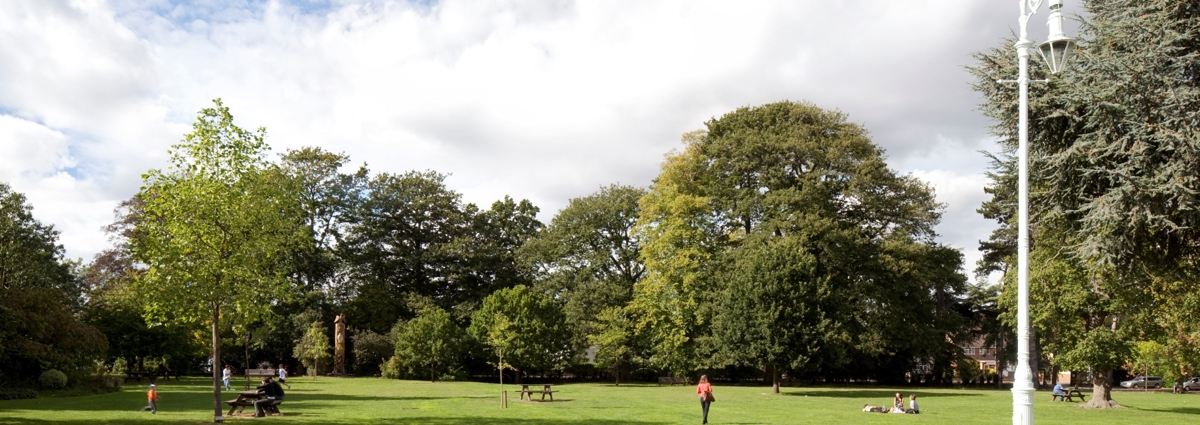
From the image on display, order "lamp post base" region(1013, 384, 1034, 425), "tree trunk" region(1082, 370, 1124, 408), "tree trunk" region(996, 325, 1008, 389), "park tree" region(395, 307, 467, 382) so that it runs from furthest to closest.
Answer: "tree trunk" region(996, 325, 1008, 389) → "park tree" region(395, 307, 467, 382) → "tree trunk" region(1082, 370, 1124, 408) → "lamp post base" region(1013, 384, 1034, 425)

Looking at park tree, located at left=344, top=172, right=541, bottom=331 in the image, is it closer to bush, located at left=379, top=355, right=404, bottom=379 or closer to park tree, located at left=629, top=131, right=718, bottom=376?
bush, located at left=379, top=355, right=404, bottom=379

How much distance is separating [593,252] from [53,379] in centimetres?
3483

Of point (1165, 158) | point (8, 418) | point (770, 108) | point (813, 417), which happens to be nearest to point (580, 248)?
point (770, 108)

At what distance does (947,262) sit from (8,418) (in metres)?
49.0

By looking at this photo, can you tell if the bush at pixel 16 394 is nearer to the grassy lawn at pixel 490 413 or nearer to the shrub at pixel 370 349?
the grassy lawn at pixel 490 413

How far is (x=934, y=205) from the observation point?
52656 millimetres

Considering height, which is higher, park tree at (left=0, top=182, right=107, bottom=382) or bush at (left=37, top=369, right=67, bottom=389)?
park tree at (left=0, top=182, right=107, bottom=382)

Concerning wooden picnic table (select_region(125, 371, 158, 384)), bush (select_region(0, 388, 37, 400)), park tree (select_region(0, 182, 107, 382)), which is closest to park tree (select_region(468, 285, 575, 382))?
wooden picnic table (select_region(125, 371, 158, 384))

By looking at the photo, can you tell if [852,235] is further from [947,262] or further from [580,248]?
[580,248]

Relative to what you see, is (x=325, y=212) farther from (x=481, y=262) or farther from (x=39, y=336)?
(x=39, y=336)

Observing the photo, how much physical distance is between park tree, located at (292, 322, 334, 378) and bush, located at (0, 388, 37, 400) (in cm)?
2752

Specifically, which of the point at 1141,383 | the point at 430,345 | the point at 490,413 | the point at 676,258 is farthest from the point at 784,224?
the point at 1141,383

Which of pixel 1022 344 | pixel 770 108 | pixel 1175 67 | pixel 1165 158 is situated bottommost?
pixel 1022 344

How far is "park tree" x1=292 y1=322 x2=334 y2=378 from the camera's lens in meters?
56.6
